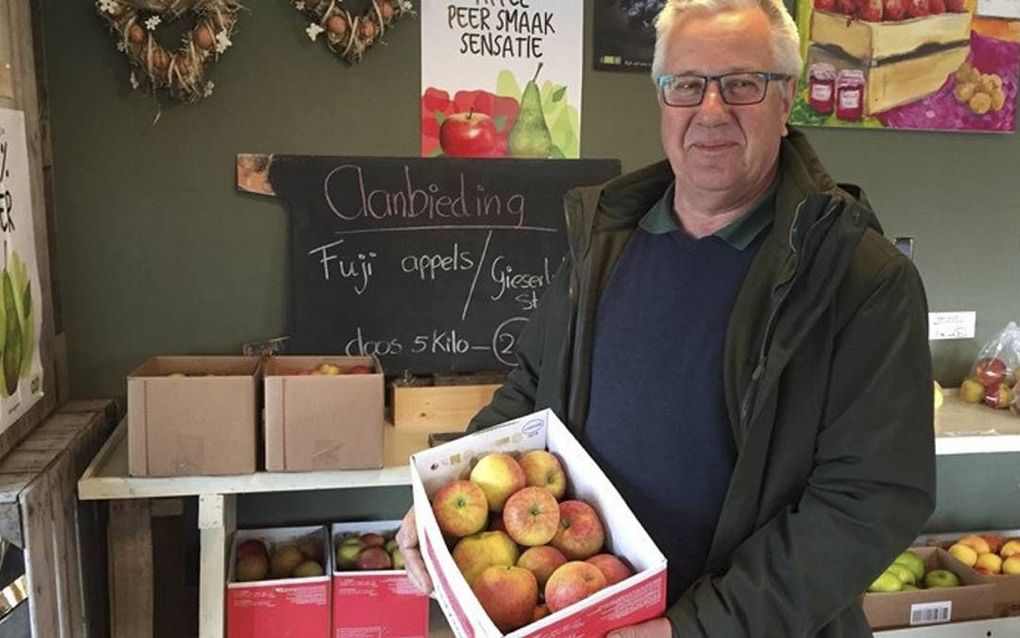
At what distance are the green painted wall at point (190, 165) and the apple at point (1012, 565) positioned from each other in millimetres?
1753

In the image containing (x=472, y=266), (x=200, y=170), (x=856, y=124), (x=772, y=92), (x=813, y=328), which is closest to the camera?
(x=813, y=328)

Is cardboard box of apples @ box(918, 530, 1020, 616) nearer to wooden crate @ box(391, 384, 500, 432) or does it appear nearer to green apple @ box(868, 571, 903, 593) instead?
green apple @ box(868, 571, 903, 593)

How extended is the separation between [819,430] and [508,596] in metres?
0.47

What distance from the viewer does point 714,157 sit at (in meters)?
1.26

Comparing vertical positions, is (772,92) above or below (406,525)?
above

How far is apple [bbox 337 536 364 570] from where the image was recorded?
2.18 meters

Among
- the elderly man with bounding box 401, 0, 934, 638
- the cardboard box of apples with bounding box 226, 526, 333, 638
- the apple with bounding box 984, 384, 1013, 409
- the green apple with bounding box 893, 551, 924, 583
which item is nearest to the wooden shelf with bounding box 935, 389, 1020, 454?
the apple with bounding box 984, 384, 1013, 409

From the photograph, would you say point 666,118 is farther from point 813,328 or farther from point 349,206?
point 349,206

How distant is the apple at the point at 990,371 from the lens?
99.7 inches

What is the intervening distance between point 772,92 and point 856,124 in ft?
4.78

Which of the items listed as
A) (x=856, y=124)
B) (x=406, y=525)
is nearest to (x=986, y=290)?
(x=856, y=124)

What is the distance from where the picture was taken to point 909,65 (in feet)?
8.29

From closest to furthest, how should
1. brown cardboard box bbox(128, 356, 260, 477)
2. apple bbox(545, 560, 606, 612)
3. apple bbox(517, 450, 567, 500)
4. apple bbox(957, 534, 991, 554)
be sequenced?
apple bbox(545, 560, 606, 612) < apple bbox(517, 450, 567, 500) < brown cardboard box bbox(128, 356, 260, 477) < apple bbox(957, 534, 991, 554)

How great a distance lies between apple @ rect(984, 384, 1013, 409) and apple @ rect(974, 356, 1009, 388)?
0.09 feet
